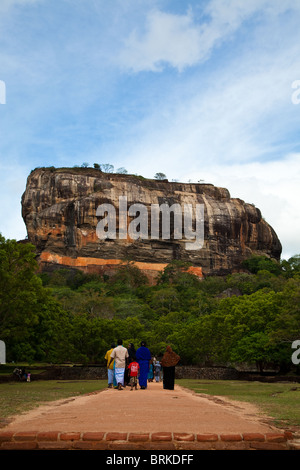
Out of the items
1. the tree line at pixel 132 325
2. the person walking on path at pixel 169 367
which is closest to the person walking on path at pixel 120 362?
the person walking on path at pixel 169 367

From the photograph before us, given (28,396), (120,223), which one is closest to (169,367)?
(28,396)

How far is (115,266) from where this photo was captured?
94.4 metres

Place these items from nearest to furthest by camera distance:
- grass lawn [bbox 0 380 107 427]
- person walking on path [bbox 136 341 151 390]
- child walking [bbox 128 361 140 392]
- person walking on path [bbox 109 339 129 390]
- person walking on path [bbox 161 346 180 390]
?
1. grass lawn [bbox 0 380 107 427]
2. person walking on path [bbox 109 339 129 390]
3. child walking [bbox 128 361 140 392]
4. person walking on path [bbox 161 346 180 390]
5. person walking on path [bbox 136 341 151 390]

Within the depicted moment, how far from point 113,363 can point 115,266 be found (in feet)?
260

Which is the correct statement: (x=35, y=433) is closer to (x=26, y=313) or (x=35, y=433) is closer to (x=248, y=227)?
(x=26, y=313)

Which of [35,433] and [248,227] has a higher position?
[248,227]

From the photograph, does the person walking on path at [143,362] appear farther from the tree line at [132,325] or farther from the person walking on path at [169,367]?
the tree line at [132,325]

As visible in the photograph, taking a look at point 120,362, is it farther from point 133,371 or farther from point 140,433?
point 140,433

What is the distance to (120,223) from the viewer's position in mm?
95812

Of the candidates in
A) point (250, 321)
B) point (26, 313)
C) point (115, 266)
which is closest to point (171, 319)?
point (250, 321)

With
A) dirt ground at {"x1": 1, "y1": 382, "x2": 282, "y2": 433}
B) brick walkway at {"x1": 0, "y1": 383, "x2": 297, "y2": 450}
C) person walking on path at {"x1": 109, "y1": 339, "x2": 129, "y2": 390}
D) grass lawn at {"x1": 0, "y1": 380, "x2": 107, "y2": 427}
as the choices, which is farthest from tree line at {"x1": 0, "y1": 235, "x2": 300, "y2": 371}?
brick walkway at {"x1": 0, "y1": 383, "x2": 297, "y2": 450}

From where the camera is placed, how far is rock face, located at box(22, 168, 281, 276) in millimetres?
93312

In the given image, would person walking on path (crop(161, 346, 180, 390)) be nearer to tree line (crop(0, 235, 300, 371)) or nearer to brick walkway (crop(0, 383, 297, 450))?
brick walkway (crop(0, 383, 297, 450))
